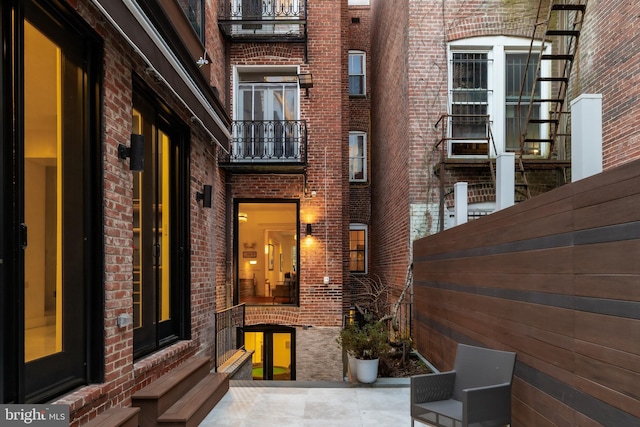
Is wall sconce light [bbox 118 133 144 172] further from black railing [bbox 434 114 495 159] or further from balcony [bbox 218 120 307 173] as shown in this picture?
black railing [bbox 434 114 495 159]

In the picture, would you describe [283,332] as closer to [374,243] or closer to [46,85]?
[374,243]

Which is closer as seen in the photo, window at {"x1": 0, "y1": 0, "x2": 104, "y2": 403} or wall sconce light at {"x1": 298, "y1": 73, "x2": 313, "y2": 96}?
window at {"x1": 0, "y1": 0, "x2": 104, "y2": 403}

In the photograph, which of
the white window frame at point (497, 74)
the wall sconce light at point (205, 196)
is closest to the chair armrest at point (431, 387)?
the wall sconce light at point (205, 196)

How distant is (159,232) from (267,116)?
4971 mm

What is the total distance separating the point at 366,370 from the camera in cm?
568

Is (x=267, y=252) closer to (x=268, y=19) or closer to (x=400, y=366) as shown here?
(x=400, y=366)

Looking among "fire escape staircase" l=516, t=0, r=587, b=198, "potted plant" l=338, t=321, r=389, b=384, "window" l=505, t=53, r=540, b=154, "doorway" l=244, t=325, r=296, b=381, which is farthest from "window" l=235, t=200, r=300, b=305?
"fire escape staircase" l=516, t=0, r=587, b=198

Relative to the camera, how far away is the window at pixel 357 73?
44.8ft

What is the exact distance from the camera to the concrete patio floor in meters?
4.45

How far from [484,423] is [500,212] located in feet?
5.71

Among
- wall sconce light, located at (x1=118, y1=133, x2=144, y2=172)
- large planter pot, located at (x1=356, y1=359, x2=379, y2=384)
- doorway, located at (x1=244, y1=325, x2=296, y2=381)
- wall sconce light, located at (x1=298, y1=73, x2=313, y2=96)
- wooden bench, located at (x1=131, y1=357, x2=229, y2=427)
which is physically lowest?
doorway, located at (x1=244, y1=325, x2=296, y2=381)

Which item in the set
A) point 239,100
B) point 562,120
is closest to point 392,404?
point 562,120

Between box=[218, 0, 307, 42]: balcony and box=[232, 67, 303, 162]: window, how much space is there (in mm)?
629

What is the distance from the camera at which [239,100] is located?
9484 millimetres
